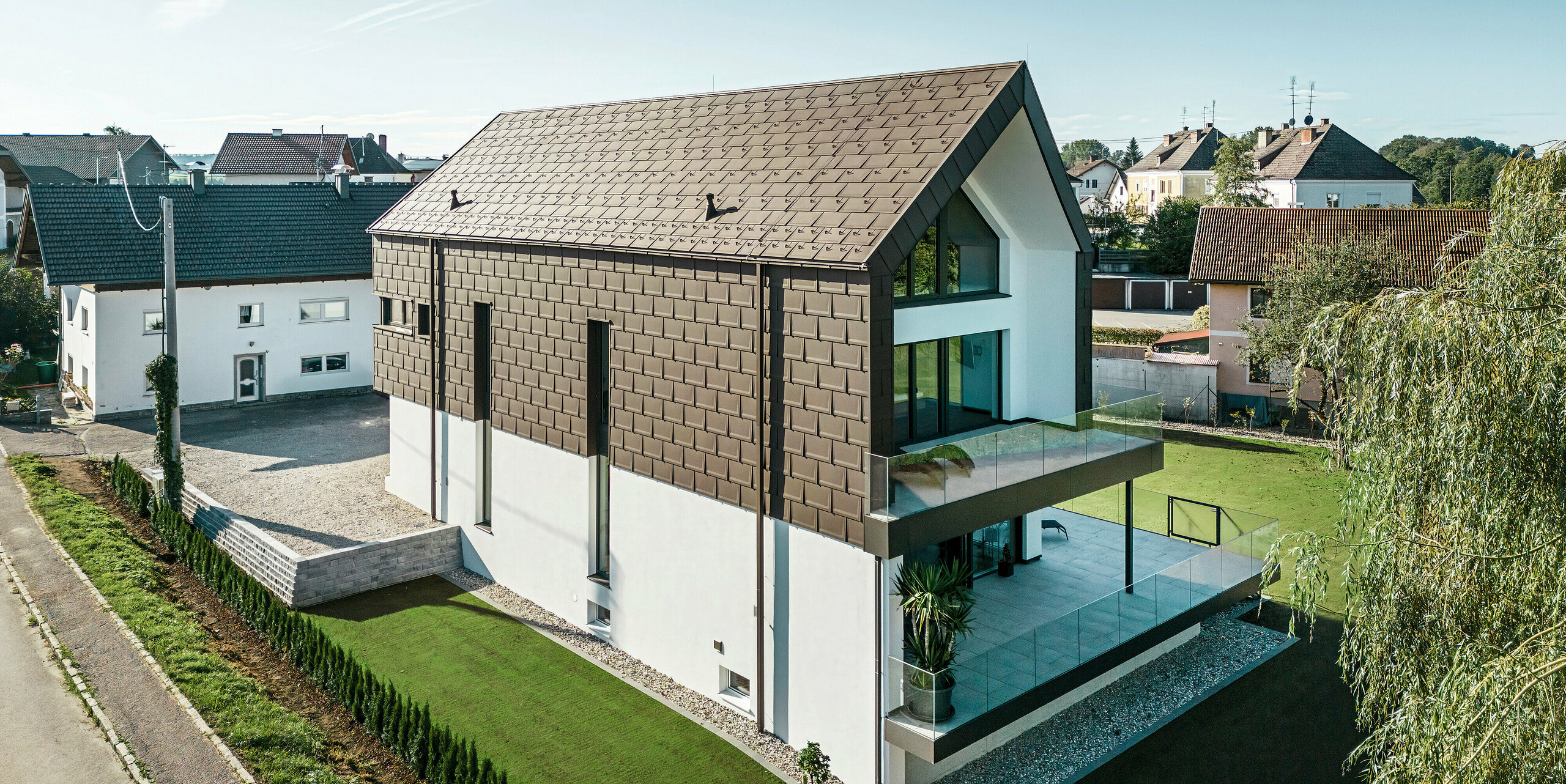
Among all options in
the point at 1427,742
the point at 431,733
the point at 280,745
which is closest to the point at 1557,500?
the point at 1427,742

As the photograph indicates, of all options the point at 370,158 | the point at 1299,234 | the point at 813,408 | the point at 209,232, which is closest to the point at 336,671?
the point at 813,408

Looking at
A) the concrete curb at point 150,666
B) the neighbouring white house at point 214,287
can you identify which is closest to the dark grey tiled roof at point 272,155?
the neighbouring white house at point 214,287

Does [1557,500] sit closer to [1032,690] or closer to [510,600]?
[1032,690]

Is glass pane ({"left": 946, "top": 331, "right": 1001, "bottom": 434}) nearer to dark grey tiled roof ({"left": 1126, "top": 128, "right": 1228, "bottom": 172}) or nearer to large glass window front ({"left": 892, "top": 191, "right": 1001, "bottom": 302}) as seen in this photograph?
large glass window front ({"left": 892, "top": 191, "right": 1001, "bottom": 302})

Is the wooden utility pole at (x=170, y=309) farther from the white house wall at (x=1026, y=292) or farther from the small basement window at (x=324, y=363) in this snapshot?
the white house wall at (x=1026, y=292)

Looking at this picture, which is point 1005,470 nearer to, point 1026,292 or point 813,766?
point 1026,292

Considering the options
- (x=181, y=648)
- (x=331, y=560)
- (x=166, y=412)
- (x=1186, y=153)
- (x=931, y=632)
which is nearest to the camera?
(x=931, y=632)
